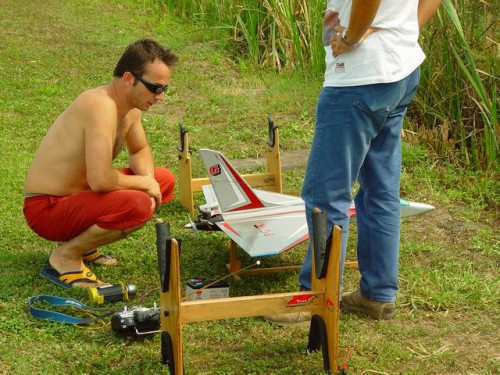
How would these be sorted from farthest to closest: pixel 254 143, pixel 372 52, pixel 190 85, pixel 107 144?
pixel 190 85
pixel 254 143
pixel 107 144
pixel 372 52

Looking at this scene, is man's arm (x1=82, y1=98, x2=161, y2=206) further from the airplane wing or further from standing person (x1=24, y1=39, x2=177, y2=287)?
the airplane wing

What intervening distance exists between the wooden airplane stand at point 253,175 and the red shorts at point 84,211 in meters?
1.28

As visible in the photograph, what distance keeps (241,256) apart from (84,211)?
122 cm

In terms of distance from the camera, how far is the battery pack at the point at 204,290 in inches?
189

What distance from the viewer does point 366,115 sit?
166 inches

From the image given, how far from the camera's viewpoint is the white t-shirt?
4.13 meters

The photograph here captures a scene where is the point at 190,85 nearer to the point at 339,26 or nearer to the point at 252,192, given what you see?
the point at 252,192

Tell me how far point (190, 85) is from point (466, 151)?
387 cm

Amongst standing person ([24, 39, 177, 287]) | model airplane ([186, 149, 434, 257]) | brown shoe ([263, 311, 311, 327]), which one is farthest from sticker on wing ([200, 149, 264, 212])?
brown shoe ([263, 311, 311, 327])

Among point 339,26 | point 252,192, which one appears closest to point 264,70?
point 252,192

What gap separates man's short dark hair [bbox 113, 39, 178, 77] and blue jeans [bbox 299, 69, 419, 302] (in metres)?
1.23

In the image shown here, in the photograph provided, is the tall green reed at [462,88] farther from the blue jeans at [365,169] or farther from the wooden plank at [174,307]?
the wooden plank at [174,307]

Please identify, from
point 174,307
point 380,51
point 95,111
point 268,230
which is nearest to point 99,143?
point 95,111

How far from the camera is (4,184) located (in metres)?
6.98
